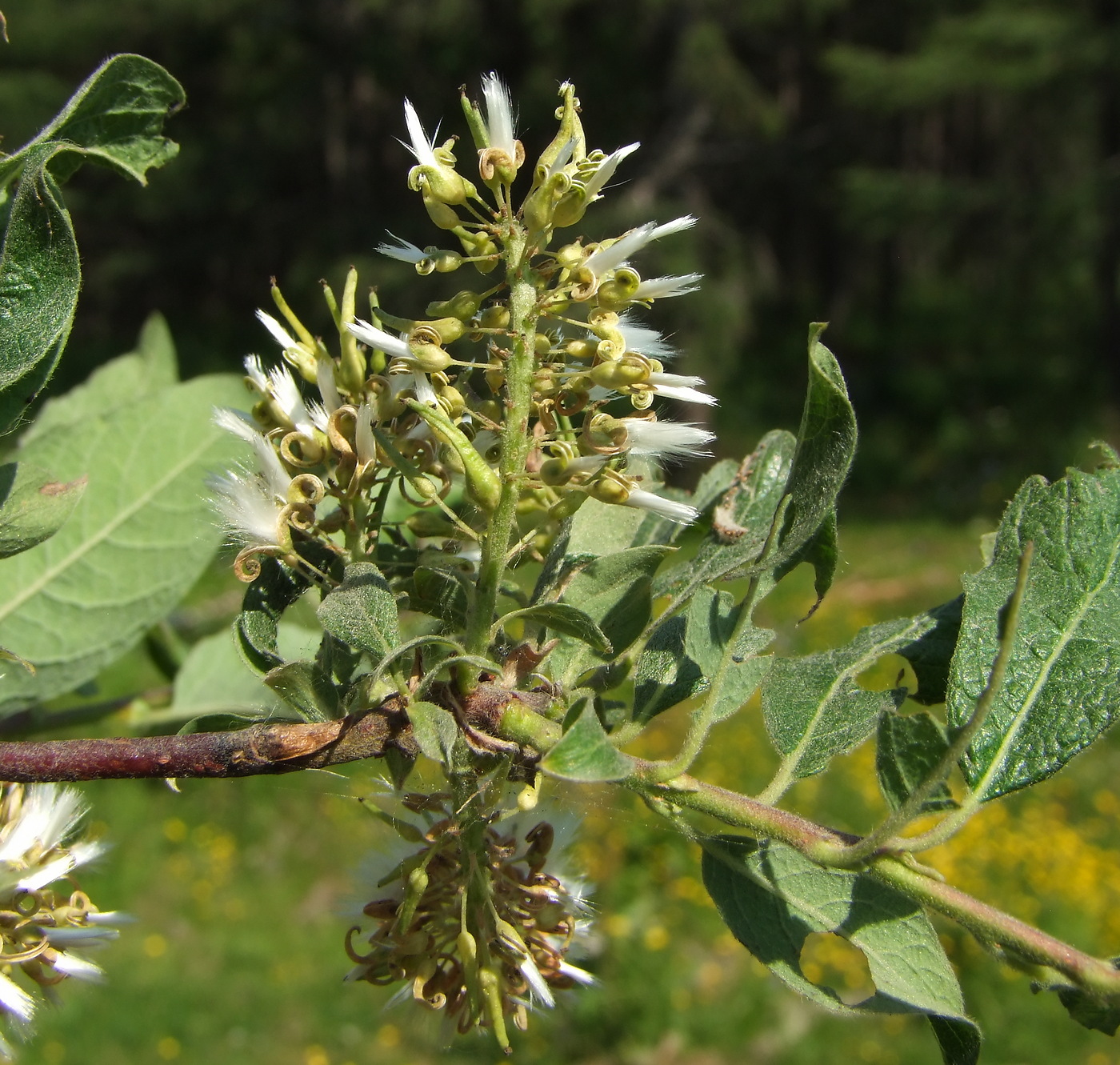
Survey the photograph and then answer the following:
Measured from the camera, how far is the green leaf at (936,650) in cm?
85

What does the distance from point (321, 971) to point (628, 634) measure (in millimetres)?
4683

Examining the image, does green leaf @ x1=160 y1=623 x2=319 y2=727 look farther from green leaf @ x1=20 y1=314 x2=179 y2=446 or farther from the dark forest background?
the dark forest background

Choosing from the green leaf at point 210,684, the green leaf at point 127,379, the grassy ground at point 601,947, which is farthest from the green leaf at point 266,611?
the grassy ground at point 601,947

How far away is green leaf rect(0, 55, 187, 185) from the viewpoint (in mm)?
795

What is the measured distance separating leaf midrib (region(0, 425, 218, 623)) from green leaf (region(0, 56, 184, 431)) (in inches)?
17.4

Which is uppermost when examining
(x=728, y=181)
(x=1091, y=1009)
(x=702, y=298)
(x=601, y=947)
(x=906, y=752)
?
(x=906, y=752)

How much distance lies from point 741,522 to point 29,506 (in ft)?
1.84

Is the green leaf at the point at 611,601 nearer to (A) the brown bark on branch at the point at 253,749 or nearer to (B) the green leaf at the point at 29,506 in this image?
(A) the brown bark on branch at the point at 253,749

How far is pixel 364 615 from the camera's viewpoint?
25.8 inches

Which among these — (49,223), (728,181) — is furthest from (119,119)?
(728,181)

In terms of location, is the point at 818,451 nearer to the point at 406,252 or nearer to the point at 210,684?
the point at 406,252

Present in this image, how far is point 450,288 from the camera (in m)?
9.40

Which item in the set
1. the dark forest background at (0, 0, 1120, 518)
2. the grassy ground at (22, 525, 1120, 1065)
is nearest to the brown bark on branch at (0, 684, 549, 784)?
the grassy ground at (22, 525, 1120, 1065)

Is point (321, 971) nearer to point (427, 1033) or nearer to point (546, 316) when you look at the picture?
point (427, 1033)
